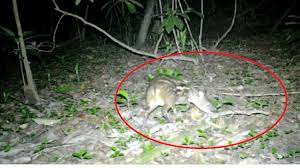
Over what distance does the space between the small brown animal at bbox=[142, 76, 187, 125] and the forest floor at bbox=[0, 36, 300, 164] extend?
24 cm

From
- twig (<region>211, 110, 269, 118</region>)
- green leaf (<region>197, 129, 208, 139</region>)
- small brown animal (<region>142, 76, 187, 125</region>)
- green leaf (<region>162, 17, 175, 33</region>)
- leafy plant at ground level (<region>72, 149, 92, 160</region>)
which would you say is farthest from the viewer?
green leaf (<region>162, 17, 175, 33</region>)

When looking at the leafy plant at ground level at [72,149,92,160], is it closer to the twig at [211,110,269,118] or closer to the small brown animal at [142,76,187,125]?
the small brown animal at [142,76,187,125]

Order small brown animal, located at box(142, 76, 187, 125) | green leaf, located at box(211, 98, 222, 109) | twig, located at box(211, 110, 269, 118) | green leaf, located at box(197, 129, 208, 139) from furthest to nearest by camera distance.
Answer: green leaf, located at box(211, 98, 222, 109), twig, located at box(211, 110, 269, 118), small brown animal, located at box(142, 76, 187, 125), green leaf, located at box(197, 129, 208, 139)

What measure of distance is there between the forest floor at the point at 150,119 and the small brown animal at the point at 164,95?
24cm

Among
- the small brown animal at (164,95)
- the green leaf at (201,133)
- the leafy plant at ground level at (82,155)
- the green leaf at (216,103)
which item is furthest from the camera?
the green leaf at (216,103)

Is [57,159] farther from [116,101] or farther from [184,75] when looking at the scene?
[184,75]

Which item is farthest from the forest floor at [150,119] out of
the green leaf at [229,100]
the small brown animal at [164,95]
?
the small brown animal at [164,95]

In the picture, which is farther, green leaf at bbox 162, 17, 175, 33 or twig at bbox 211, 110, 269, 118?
green leaf at bbox 162, 17, 175, 33

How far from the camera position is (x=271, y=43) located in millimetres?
8000

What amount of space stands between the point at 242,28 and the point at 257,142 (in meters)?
7.17

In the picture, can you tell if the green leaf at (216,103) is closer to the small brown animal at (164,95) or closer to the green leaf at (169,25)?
the small brown animal at (164,95)

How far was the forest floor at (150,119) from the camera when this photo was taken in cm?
370

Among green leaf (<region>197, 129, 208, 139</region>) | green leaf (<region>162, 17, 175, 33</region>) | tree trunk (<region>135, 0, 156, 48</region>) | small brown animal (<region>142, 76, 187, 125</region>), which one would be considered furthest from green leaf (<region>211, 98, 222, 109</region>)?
tree trunk (<region>135, 0, 156, 48</region>)

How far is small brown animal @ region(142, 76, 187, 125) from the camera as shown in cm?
421
